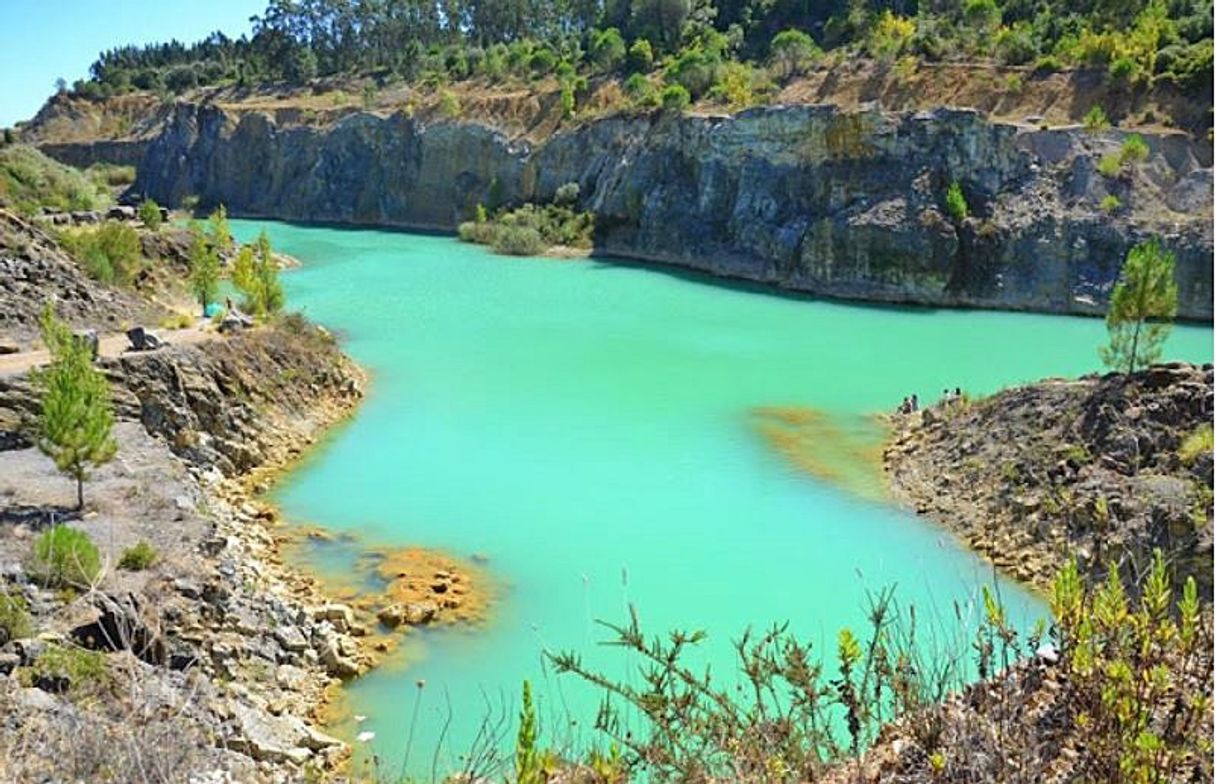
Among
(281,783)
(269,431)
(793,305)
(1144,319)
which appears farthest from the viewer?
(793,305)

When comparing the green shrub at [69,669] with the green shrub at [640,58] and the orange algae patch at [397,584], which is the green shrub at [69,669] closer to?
the orange algae patch at [397,584]

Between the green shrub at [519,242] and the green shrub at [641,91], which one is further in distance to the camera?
the green shrub at [641,91]

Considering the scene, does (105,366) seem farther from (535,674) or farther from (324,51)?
(324,51)

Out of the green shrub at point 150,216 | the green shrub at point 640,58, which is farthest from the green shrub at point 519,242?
the green shrub at point 150,216

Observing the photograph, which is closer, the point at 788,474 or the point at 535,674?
the point at 535,674

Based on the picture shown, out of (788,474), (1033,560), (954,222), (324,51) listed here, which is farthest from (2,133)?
(1033,560)

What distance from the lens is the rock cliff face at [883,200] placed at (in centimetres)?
4066

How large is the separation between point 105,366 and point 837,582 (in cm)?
1436

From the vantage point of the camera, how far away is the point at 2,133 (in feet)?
242

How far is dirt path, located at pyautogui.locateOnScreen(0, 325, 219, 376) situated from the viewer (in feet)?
63.5

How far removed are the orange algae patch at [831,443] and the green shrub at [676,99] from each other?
33.4 m

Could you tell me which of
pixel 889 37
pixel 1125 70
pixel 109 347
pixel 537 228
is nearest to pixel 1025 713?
pixel 109 347

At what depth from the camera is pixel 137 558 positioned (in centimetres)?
1287

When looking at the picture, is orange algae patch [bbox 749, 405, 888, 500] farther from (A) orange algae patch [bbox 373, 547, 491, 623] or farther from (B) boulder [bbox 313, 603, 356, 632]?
(B) boulder [bbox 313, 603, 356, 632]
